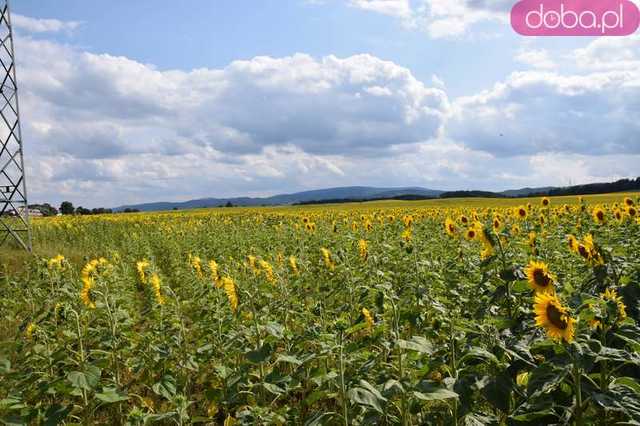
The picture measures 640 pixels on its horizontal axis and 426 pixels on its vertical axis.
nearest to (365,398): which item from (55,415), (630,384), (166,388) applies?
(630,384)

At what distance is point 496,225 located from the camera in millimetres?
7707

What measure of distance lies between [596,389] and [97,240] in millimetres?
19625

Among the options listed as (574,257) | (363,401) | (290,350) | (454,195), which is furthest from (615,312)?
(454,195)

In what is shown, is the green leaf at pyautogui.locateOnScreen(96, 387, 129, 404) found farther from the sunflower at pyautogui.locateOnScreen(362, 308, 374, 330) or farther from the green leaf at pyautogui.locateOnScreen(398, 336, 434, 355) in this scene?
the green leaf at pyautogui.locateOnScreen(398, 336, 434, 355)

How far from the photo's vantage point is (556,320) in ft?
7.69

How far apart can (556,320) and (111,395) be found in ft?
9.18

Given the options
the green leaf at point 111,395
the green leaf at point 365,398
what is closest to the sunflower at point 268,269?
the green leaf at point 111,395

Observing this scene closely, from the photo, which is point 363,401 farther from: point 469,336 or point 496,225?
point 496,225

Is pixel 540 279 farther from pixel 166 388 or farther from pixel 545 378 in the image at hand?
pixel 166 388

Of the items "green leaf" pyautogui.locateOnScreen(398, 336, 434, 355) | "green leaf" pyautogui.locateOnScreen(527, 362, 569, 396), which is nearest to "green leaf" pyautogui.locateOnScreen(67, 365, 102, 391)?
"green leaf" pyautogui.locateOnScreen(398, 336, 434, 355)

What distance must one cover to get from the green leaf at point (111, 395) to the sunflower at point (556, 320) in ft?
8.65

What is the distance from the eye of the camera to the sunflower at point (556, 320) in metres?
2.30

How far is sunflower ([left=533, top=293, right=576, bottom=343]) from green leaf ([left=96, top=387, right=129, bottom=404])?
8.65ft

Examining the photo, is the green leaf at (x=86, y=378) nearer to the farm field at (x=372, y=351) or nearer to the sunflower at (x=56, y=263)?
the farm field at (x=372, y=351)
